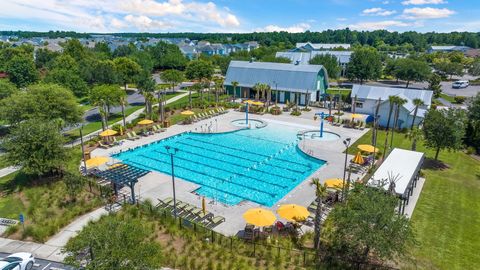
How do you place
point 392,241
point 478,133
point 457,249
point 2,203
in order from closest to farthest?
1. point 392,241
2. point 457,249
3. point 2,203
4. point 478,133

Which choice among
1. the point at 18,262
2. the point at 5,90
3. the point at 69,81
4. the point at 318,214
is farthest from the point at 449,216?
the point at 69,81

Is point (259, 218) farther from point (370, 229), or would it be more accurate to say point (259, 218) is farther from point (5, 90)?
point (5, 90)

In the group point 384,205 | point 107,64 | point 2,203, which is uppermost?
point 107,64

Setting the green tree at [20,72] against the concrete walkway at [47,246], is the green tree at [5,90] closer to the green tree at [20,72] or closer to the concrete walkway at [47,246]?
the green tree at [20,72]

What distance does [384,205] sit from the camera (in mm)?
16312

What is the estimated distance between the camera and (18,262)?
54.1 ft

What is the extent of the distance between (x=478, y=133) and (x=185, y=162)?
3239 cm

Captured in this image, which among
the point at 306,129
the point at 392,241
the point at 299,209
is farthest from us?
the point at 306,129

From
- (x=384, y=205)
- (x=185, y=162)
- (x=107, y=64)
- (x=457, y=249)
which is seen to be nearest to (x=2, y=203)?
(x=185, y=162)

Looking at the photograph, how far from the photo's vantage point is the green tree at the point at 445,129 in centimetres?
2988

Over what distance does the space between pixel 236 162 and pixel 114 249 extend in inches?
812

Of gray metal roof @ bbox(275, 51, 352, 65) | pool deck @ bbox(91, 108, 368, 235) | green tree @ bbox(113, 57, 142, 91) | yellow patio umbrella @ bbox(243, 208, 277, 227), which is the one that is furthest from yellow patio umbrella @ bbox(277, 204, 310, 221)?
gray metal roof @ bbox(275, 51, 352, 65)

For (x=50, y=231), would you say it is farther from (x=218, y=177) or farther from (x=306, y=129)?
(x=306, y=129)

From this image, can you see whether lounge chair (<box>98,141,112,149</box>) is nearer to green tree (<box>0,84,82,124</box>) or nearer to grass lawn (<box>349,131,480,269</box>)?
green tree (<box>0,84,82,124</box>)
